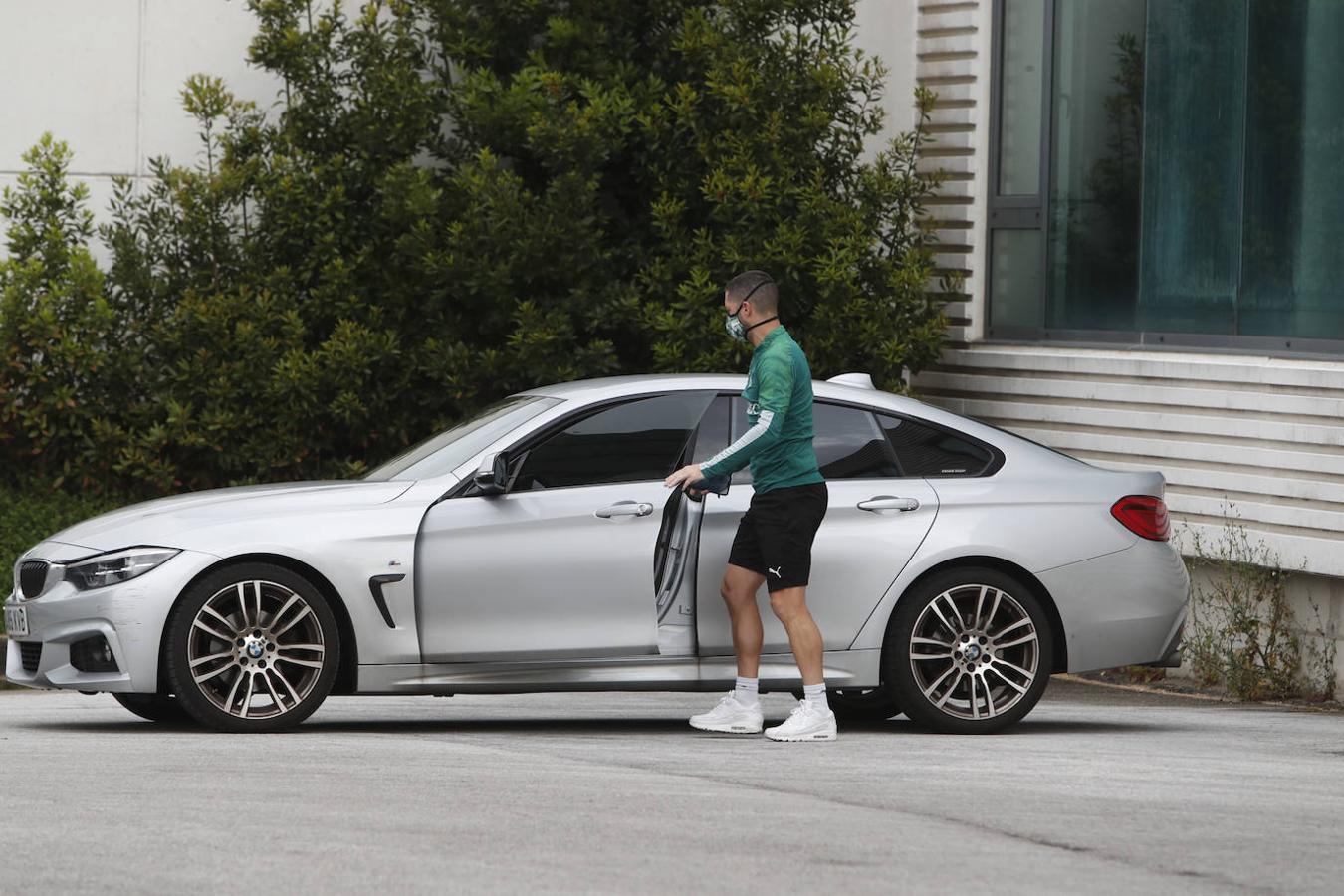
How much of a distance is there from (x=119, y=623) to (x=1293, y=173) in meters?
7.75

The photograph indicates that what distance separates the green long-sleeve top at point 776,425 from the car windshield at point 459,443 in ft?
2.97

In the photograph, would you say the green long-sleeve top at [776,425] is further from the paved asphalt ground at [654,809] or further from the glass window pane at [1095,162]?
the glass window pane at [1095,162]

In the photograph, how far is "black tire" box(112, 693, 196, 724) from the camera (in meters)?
9.47

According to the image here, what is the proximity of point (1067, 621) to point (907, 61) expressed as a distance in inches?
289

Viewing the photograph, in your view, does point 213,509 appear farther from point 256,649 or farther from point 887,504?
point 887,504

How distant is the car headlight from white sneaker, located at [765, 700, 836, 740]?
8.45 feet

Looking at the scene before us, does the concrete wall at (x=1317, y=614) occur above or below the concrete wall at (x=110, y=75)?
below

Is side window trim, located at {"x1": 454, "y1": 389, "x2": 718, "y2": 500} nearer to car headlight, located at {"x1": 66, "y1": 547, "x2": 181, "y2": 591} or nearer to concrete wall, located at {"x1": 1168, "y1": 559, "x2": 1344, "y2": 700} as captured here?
car headlight, located at {"x1": 66, "y1": 547, "x2": 181, "y2": 591}

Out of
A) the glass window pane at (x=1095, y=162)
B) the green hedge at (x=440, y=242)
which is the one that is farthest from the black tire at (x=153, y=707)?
the glass window pane at (x=1095, y=162)

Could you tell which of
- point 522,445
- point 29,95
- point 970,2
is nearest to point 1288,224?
point 970,2

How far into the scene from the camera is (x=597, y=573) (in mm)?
8883

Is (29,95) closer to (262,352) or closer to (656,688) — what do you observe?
(262,352)

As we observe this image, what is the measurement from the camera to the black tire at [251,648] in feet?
28.1

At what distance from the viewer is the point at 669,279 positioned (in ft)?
46.4
